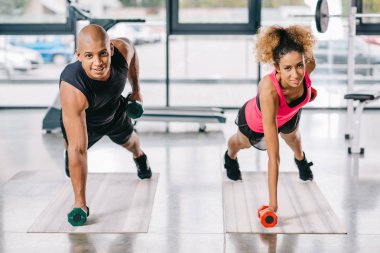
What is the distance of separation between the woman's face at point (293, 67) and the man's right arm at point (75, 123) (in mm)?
991

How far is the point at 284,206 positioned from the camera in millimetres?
3461

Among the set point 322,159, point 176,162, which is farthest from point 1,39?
point 322,159

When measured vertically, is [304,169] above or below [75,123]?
below

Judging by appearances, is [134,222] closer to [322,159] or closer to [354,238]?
[354,238]

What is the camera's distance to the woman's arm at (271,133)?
3.05m

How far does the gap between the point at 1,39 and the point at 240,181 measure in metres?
4.66

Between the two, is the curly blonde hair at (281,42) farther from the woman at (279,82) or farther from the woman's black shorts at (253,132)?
the woman's black shorts at (253,132)

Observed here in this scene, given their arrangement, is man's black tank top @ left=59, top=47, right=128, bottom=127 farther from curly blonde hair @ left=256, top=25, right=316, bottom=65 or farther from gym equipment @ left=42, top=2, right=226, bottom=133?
gym equipment @ left=42, top=2, right=226, bottom=133

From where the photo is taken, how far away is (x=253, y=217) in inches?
129

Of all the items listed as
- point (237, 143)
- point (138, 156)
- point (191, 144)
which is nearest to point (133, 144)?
point (138, 156)

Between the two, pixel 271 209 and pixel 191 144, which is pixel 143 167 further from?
→ pixel 191 144

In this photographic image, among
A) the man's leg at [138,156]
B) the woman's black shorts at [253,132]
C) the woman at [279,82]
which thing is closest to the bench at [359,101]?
the woman's black shorts at [253,132]

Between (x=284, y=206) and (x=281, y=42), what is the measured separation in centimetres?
93

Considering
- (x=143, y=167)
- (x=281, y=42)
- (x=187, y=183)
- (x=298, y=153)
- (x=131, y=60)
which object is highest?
(x=281, y=42)
